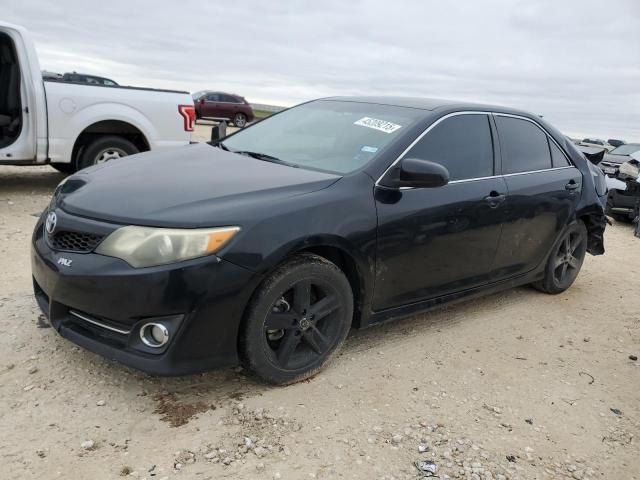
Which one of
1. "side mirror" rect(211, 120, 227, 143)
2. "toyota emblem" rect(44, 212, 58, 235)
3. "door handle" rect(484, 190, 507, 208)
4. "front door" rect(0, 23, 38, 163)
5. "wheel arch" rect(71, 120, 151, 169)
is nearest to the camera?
"toyota emblem" rect(44, 212, 58, 235)

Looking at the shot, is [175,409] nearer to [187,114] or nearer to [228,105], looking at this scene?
[187,114]

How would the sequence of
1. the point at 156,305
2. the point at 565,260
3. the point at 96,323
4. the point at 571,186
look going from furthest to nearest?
the point at 565,260, the point at 571,186, the point at 96,323, the point at 156,305

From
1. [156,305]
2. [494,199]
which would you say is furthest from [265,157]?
[494,199]

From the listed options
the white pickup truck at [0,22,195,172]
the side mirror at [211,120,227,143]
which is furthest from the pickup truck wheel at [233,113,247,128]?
the side mirror at [211,120,227,143]

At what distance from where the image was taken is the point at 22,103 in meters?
6.82

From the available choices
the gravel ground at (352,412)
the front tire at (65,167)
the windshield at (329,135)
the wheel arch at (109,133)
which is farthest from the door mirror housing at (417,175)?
the front tire at (65,167)

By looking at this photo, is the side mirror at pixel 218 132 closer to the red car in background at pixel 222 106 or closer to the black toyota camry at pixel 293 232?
the black toyota camry at pixel 293 232

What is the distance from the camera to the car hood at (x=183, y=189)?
109 inches

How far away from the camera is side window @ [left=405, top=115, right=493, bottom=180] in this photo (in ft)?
12.2

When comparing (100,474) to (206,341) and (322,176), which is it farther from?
(322,176)

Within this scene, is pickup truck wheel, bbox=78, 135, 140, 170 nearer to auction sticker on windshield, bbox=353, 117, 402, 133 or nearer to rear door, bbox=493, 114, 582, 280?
auction sticker on windshield, bbox=353, 117, 402, 133

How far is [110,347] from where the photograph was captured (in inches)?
108

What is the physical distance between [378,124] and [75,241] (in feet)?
6.57

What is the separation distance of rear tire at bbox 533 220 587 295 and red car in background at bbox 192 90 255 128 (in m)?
21.2
